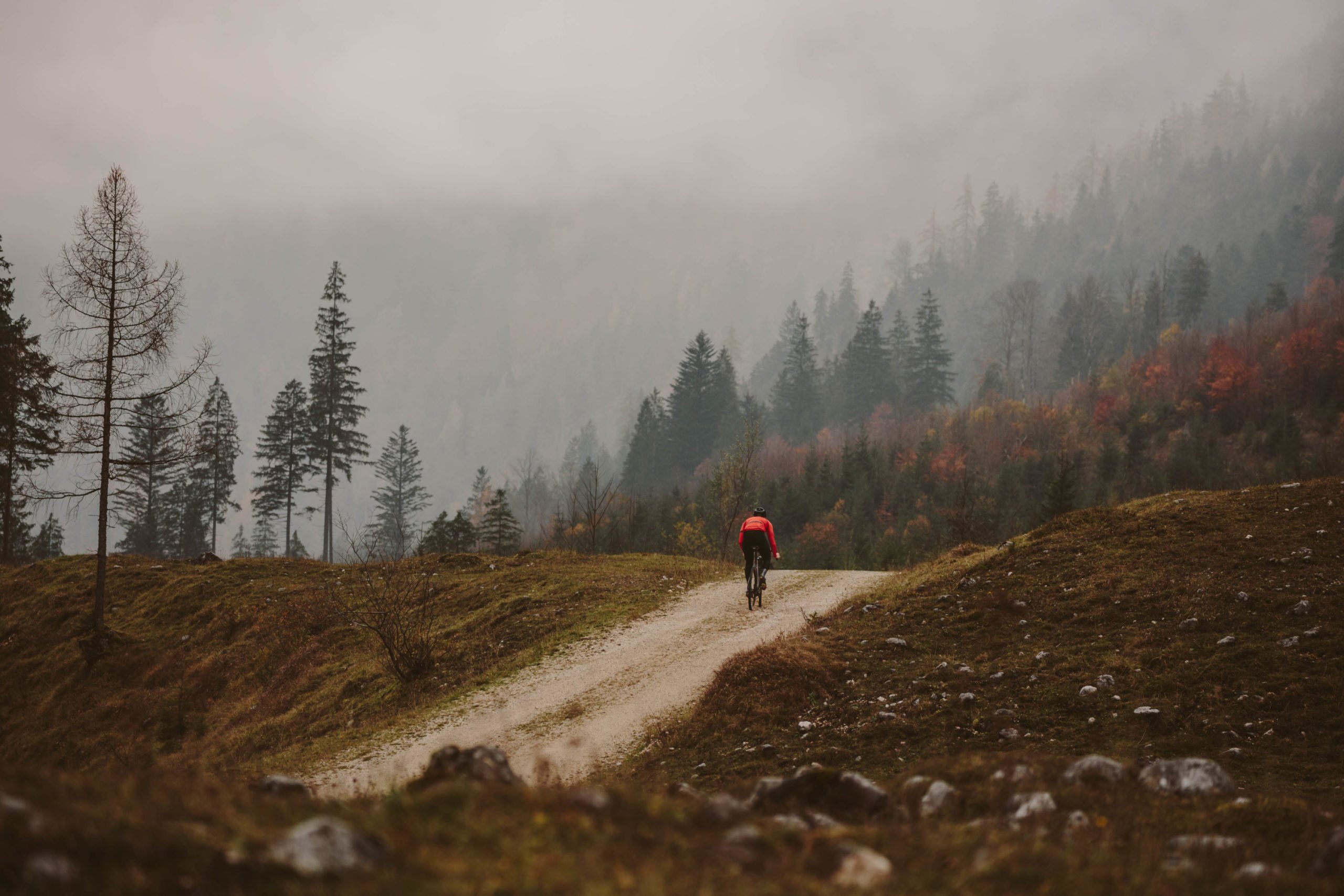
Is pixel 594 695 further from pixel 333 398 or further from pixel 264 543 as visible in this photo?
pixel 264 543

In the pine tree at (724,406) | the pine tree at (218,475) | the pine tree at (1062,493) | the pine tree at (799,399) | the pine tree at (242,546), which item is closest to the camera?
the pine tree at (1062,493)

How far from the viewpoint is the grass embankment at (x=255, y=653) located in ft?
45.8

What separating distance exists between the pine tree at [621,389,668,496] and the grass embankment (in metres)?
76.1

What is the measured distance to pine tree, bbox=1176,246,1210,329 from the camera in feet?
342

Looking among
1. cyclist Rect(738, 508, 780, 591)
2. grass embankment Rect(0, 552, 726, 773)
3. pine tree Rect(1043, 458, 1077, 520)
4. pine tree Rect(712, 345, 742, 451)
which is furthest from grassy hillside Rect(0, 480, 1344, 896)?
pine tree Rect(712, 345, 742, 451)

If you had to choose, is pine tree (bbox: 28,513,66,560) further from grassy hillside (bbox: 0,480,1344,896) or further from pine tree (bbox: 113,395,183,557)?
grassy hillside (bbox: 0,480,1344,896)

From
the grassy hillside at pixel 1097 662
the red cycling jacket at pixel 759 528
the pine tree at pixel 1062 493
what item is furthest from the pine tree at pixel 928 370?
the grassy hillside at pixel 1097 662

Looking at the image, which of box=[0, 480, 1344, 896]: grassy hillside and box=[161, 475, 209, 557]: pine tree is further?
box=[161, 475, 209, 557]: pine tree

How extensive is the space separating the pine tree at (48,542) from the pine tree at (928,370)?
96.2 m

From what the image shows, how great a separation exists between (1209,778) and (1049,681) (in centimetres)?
436

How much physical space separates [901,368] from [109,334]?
110 meters

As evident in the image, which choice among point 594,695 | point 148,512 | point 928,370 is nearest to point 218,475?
point 148,512

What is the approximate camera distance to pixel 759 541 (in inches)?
649

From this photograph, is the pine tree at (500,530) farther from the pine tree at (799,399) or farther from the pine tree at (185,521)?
the pine tree at (799,399)
